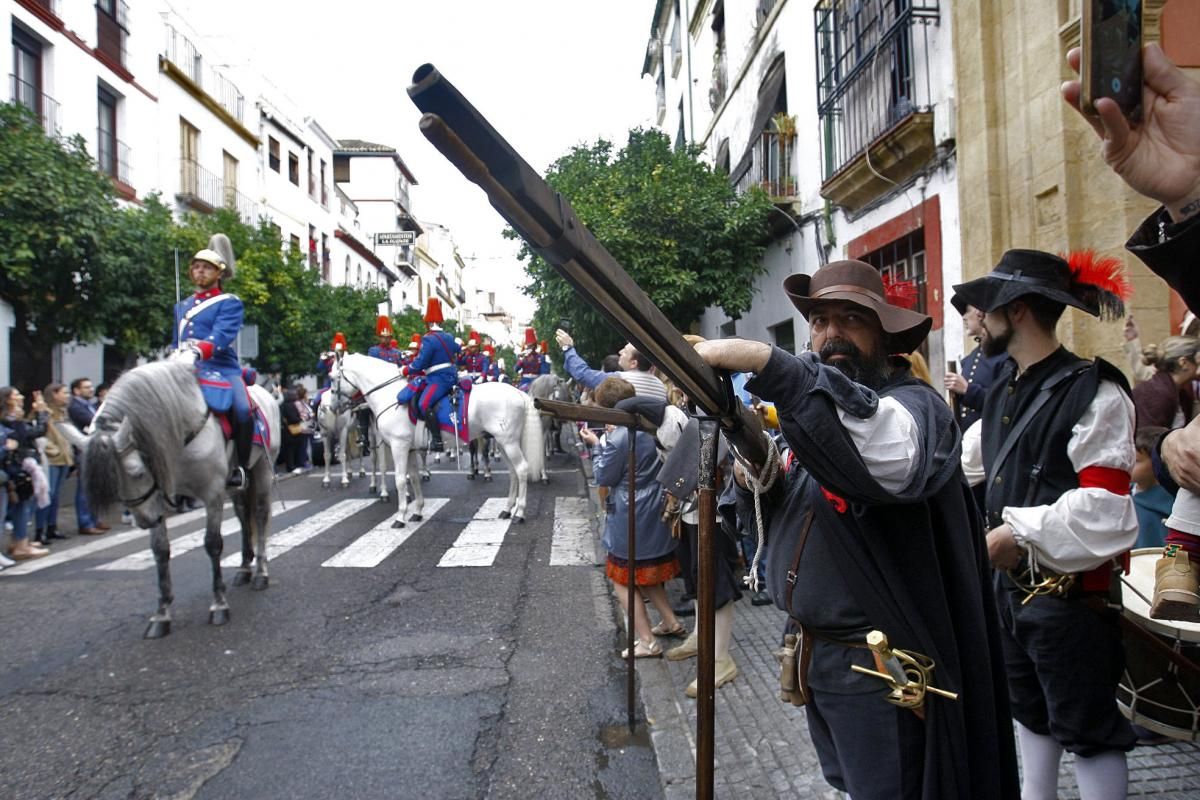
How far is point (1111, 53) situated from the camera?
115 cm

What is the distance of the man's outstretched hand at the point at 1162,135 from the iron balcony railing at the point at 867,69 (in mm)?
7611

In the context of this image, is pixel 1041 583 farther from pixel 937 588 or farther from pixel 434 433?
pixel 434 433

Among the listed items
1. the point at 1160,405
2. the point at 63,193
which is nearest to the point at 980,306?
the point at 1160,405

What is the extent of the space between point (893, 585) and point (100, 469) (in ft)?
16.8

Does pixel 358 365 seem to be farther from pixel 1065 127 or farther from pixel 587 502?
pixel 1065 127

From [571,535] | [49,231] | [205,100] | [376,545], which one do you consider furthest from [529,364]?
[205,100]

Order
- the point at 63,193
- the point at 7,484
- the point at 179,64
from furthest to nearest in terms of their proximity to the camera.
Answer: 1. the point at 179,64
2. the point at 63,193
3. the point at 7,484

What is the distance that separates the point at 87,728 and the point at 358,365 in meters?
7.51

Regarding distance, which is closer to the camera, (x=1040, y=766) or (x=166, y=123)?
(x=1040, y=766)

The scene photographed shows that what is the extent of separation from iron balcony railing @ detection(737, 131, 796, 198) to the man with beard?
11335 millimetres

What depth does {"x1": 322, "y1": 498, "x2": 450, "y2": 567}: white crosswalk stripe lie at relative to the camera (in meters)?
7.77

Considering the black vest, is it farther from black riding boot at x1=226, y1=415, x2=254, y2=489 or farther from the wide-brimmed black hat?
black riding boot at x1=226, y1=415, x2=254, y2=489

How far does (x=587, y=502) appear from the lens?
39.1 feet

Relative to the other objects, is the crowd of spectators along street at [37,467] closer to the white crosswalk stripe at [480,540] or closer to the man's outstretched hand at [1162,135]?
the white crosswalk stripe at [480,540]
